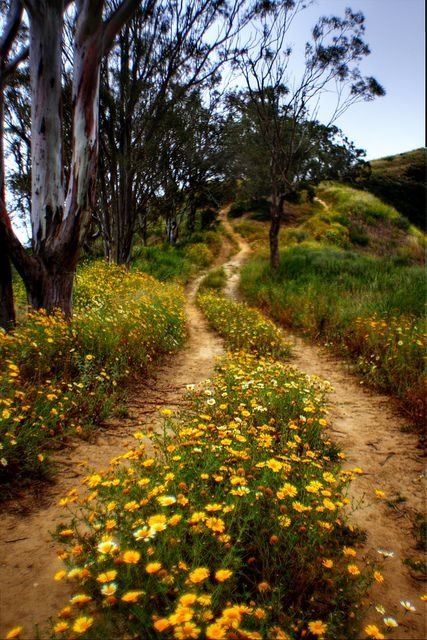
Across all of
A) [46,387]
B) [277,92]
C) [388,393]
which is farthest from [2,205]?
[277,92]

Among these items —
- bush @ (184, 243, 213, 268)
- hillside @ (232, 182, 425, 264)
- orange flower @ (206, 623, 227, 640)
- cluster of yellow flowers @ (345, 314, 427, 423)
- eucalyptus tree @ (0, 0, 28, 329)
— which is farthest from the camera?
hillside @ (232, 182, 425, 264)

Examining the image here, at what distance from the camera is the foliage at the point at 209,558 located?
1.42 meters

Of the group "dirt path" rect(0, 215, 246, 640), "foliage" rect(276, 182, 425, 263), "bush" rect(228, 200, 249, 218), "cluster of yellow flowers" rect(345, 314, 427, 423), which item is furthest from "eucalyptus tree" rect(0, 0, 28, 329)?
"bush" rect(228, 200, 249, 218)

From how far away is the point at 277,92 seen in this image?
1271cm

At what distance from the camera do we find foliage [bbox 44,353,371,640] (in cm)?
142

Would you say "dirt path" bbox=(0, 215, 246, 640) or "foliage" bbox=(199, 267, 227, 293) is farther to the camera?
"foliage" bbox=(199, 267, 227, 293)

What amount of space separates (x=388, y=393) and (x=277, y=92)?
469 inches

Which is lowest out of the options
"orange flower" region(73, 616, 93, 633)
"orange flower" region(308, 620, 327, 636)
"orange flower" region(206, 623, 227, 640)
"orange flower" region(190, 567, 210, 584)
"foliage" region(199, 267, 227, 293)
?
"orange flower" region(308, 620, 327, 636)

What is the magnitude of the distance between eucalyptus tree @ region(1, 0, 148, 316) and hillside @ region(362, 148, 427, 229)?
84.5 ft

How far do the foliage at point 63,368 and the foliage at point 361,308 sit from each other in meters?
3.23

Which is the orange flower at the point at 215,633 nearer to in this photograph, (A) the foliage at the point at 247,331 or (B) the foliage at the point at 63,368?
(B) the foliage at the point at 63,368

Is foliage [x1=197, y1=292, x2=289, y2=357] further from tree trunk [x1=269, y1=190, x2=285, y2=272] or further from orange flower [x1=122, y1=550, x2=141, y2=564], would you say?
tree trunk [x1=269, y1=190, x2=285, y2=272]

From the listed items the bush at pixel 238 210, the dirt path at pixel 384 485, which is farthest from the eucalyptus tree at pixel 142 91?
the bush at pixel 238 210

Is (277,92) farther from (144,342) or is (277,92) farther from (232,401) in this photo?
(232,401)
